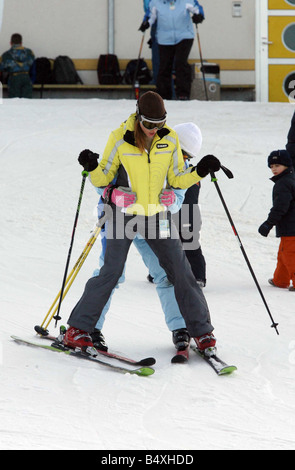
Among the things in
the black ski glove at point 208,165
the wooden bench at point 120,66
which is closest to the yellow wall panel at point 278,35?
the wooden bench at point 120,66

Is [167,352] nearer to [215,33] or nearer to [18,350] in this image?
[18,350]

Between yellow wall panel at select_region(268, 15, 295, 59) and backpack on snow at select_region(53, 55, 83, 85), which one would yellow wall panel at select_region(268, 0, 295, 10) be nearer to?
yellow wall panel at select_region(268, 15, 295, 59)

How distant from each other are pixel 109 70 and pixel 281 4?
3398 millimetres

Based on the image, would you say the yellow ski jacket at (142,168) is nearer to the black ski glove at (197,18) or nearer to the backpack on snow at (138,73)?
the black ski glove at (197,18)

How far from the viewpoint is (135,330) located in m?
5.03

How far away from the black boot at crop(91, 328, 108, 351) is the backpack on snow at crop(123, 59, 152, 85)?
1059cm

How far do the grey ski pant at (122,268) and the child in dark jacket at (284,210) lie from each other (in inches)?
74.7

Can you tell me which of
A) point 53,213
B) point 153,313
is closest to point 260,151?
point 53,213

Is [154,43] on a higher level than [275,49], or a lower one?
higher

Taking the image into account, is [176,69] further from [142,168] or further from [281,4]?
[142,168]

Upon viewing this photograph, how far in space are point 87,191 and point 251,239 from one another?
7.39 ft

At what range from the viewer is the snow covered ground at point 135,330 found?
3363 mm

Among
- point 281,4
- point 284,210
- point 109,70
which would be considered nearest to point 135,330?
point 284,210

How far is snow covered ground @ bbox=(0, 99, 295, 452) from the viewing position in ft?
11.0
